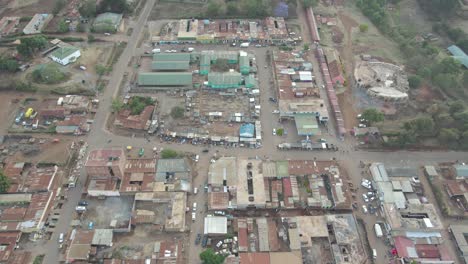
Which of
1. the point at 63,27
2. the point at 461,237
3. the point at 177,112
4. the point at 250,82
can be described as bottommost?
the point at 461,237

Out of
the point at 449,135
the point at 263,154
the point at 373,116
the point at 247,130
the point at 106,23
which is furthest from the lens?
the point at 106,23

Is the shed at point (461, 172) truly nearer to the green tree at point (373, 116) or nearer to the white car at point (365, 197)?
the green tree at point (373, 116)

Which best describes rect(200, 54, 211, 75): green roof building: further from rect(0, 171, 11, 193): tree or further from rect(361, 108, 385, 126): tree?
rect(0, 171, 11, 193): tree

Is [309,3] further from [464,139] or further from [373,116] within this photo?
[464,139]

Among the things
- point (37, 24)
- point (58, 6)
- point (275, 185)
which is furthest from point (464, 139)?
point (58, 6)

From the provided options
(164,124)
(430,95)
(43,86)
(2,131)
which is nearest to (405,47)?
(430,95)

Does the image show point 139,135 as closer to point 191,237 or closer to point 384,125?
point 191,237

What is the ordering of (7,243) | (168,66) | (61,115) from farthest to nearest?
(168,66) → (61,115) → (7,243)
